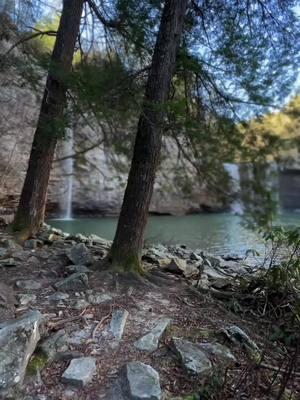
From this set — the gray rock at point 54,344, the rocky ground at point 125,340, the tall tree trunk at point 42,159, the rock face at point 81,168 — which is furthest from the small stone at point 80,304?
the tall tree trunk at point 42,159

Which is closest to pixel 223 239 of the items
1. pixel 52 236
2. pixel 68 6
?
pixel 52 236

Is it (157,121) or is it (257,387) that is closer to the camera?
(257,387)

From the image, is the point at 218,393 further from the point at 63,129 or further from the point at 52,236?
the point at 52,236

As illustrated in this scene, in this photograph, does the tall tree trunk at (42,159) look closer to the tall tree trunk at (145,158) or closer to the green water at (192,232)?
the tall tree trunk at (145,158)

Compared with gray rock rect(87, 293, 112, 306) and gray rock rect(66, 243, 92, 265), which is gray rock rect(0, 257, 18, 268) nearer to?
gray rock rect(66, 243, 92, 265)

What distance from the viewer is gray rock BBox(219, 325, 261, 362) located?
2.47 m

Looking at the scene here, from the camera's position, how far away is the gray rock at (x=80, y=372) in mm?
2047

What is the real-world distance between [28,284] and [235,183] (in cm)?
199

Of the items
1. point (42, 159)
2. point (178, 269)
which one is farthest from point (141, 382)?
point (42, 159)

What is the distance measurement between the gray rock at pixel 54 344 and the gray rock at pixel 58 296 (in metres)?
0.50

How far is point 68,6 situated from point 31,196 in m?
2.50

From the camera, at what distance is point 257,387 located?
82.0 inches

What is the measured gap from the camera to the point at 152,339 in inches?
97.0

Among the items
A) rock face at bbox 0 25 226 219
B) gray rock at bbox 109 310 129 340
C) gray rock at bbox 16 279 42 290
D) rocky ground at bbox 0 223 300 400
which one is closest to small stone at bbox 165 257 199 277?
rocky ground at bbox 0 223 300 400
